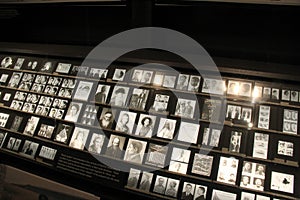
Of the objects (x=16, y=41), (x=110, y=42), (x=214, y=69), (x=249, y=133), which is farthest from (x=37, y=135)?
(x=249, y=133)

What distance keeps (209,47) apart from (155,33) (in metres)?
0.55

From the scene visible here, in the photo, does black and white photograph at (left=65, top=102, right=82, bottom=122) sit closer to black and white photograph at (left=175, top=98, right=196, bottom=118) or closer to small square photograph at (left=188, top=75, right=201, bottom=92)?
black and white photograph at (left=175, top=98, right=196, bottom=118)

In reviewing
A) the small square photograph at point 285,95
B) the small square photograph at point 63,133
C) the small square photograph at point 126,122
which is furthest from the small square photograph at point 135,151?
the small square photograph at point 285,95

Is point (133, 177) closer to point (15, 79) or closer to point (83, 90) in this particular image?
point (83, 90)

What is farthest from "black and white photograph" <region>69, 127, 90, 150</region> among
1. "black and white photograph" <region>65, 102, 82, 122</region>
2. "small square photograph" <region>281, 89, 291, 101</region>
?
"small square photograph" <region>281, 89, 291, 101</region>

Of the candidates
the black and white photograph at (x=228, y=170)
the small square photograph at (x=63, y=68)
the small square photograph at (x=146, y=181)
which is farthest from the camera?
the small square photograph at (x=63, y=68)

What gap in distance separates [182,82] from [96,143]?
96 cm

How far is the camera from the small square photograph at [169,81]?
2404 millimetres

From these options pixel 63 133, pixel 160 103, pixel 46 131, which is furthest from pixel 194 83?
pixel 46 131

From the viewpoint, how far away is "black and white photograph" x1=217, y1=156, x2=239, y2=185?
1.99 m

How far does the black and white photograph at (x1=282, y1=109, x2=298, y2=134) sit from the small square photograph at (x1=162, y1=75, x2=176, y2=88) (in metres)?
0.96

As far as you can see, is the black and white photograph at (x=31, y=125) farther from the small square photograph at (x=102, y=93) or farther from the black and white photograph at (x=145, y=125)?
Result: the black and white photograph at (x=145, y=125)

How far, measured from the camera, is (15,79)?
9.69 ft

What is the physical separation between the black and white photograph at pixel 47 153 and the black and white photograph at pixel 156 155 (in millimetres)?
912
